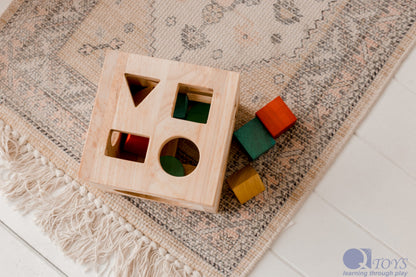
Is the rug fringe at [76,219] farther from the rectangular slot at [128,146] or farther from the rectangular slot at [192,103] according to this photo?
the rectangular slot at [192,103]

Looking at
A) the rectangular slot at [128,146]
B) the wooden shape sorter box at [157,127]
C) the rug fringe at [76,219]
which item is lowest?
the rug fringe at [76,219]

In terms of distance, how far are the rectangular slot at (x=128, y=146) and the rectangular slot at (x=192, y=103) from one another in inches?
3.7

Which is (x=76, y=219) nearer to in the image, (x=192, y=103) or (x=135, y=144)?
(x=135, y=144)

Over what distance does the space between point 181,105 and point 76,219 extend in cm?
38

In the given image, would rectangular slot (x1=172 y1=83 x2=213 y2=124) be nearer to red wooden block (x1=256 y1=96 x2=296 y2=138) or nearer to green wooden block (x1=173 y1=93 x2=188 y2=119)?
green wooden block (x1=173 y1=93 x2=188 y2=119)

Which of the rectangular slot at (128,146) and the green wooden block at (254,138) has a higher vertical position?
the green wooden block at (254,138)

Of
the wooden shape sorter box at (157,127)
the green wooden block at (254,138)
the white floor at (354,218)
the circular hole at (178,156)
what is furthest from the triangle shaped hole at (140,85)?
the white floor at (354,218)

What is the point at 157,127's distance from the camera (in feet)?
2.49

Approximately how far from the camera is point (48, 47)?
105 centimetres

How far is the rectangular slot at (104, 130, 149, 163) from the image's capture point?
851 mm

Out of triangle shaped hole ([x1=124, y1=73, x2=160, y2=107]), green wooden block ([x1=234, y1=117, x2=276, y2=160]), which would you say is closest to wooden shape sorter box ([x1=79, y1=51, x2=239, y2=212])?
triangle shaped hole ([x1=124, y1=73, x2=160, y2=107])

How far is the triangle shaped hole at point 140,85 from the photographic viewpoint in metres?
0.81

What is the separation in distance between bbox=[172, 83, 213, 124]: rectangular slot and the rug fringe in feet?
0.99

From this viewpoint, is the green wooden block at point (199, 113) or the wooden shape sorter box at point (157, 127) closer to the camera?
the wooden shape sorter box at point (157, 127)
